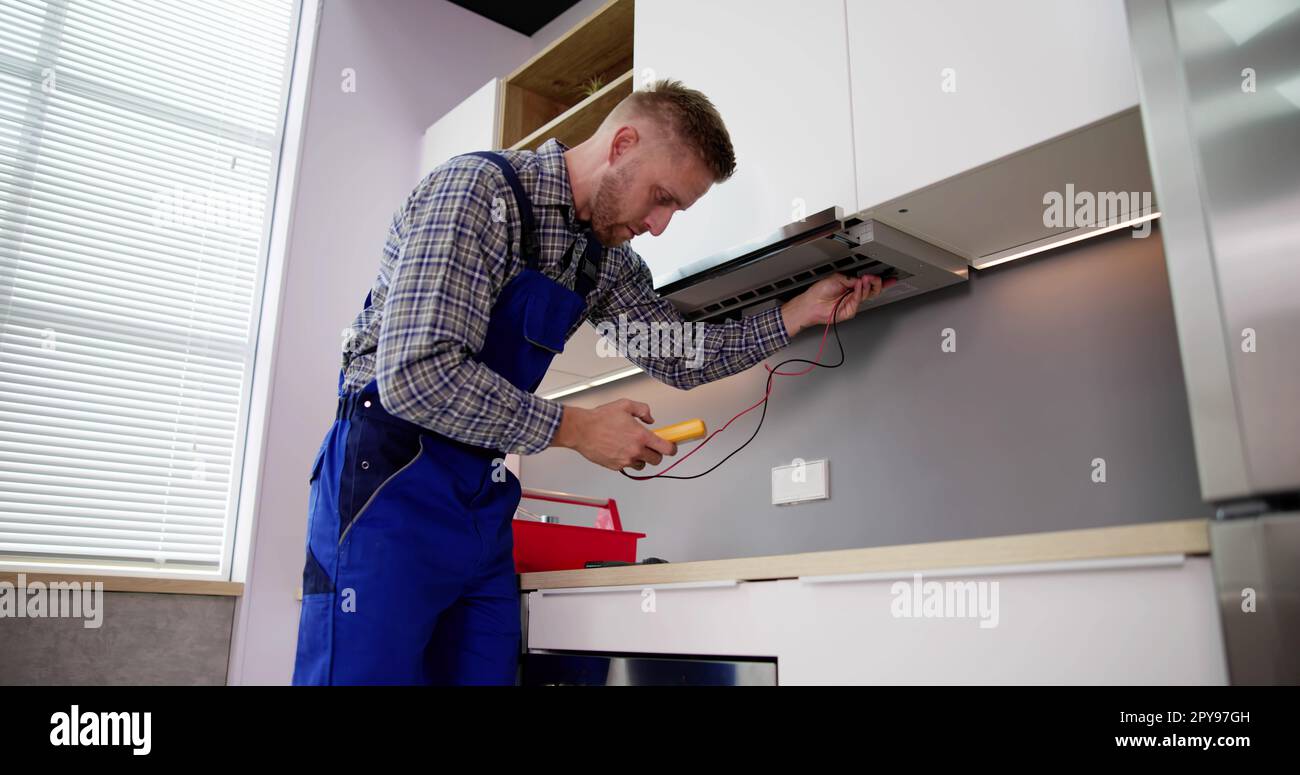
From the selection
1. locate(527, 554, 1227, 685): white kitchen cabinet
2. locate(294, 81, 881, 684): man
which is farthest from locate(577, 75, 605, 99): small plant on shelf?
locate(527, 554, 1227, 685): white kitchen cabinet

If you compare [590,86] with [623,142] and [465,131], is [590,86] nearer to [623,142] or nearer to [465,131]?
[465,131]

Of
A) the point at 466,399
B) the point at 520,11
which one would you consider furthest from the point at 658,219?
the point at 520,11

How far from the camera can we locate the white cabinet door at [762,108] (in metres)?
1.46

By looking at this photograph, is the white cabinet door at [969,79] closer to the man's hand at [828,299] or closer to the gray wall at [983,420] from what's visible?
the man's hand at [828,299]

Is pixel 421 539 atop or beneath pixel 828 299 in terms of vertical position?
beneath

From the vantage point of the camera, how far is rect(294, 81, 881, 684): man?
3.71ft

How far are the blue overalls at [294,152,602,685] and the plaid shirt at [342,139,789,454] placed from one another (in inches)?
1.7

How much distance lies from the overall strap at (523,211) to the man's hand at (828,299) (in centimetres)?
50

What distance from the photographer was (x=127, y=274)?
2410mm

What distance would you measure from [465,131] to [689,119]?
1.44 m

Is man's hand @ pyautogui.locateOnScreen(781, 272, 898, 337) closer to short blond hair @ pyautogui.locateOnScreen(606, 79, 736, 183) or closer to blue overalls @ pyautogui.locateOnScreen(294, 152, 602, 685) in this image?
short blond hair @ pyautogui.locateOnScreen(606, 79, 736, 183)
